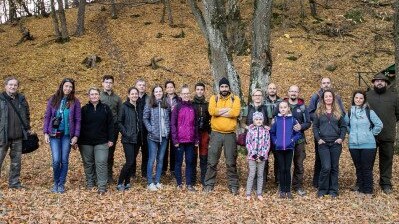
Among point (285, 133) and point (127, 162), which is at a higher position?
point (285, 133)

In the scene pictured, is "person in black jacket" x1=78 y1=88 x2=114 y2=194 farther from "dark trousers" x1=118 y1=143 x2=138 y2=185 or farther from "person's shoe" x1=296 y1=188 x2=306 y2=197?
"person's shoe" x1=296 y1=188 x2=306 y2=197

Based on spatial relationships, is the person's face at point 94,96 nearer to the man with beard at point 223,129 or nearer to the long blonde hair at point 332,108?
the man with beard at point 223,129

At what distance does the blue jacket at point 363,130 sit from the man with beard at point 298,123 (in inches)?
35.5

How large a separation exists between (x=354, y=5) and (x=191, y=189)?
1087 inches

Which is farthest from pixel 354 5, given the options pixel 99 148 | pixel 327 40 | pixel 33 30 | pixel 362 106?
pixel 99 148

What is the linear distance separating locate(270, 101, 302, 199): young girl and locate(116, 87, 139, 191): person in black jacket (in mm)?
2737

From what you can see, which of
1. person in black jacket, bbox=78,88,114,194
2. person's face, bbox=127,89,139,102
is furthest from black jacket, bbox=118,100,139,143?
person in black jacket, bbox=78,88,114,194

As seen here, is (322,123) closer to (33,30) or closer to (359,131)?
(359,131)

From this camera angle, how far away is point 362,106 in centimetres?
838

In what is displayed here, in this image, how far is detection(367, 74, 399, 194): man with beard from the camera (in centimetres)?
859

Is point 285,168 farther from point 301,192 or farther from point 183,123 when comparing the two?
point 183,123

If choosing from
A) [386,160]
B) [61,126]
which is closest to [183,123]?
[61,126]

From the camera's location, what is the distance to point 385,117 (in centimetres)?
859

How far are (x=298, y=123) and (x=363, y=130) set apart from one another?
1.28 m
